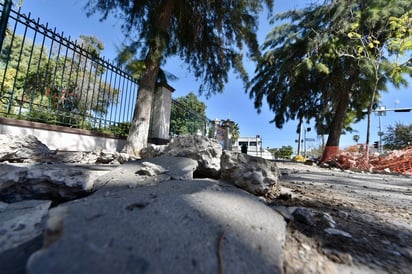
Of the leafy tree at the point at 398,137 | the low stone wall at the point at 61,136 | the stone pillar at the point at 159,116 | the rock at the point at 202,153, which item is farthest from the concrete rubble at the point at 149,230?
the leafy tree at the point at 398,137

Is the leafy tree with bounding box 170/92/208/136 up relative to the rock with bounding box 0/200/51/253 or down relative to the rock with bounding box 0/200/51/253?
up

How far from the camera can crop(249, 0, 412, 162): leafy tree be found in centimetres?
780

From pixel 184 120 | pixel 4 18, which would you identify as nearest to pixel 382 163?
pixel 184 120

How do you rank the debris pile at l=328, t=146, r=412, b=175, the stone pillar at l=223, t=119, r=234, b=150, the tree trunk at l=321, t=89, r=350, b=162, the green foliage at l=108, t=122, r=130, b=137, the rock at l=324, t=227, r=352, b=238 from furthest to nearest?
1. the stone pillar at l=223, t=119, r=234, b=150
2. the tree trunk at l=321, t=89, r=350, b=162
3. the debris pile at l=328, t=146, r=412, b=175
4. the green foliage at l=108, t=122, r=130, b=137
5. the rock at l=324, t=227, r=352, b=238

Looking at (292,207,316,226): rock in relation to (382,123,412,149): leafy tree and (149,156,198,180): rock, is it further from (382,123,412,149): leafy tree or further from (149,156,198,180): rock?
(382,123,412,149): leafy tree

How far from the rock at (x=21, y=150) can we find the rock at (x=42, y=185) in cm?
103

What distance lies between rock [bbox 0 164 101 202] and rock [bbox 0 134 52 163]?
103 centimetres

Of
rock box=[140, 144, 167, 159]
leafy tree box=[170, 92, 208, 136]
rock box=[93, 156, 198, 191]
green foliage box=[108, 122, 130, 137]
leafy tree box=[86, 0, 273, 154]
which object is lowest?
rock box=[93, 156, 198, 191]

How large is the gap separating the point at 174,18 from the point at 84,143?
12.0ft

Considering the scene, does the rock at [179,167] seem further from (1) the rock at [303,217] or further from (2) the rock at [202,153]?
(1) the rock at [303,217]

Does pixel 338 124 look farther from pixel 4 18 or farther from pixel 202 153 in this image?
pixel 4 18

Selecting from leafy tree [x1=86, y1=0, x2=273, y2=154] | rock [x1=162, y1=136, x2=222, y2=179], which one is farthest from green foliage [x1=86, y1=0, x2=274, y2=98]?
rock [x1=162, y1=136, x2=222, y2=179]

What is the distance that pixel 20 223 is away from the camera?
3.00 feet

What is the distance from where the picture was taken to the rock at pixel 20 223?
2.57 feet
